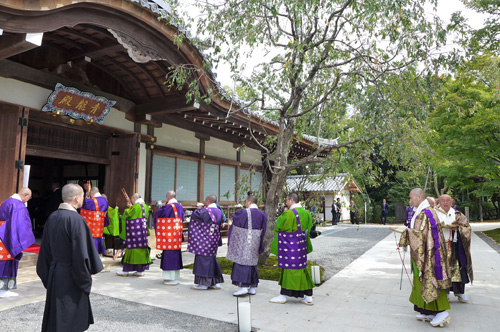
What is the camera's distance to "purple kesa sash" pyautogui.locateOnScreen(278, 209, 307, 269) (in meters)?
4.69

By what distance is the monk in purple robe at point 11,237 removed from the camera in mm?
4625

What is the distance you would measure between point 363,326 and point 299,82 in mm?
4385

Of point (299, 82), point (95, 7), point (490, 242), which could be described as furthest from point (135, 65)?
point (490, 242)

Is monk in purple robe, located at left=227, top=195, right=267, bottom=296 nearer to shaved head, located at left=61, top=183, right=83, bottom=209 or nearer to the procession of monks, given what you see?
the procession of monks

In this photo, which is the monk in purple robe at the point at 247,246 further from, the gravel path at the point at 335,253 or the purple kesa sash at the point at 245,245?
the gravel path at the point at 335,253

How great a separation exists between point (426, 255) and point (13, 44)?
19.6ft

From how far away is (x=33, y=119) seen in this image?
6500 millimetres

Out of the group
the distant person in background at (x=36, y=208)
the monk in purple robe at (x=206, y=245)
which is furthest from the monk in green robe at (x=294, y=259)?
the distant person in background at (x=36, y=208)

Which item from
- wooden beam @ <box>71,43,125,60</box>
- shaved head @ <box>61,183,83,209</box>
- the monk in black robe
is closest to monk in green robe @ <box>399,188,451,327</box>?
the monk in black robe

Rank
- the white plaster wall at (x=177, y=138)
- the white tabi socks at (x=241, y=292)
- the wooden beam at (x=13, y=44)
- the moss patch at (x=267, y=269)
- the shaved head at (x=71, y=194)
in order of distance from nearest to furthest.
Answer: the shaved head at (x=71, y=194) < the wooden beam at (x=13, y=44) < the white tabi socks at (x=241, y=292) < the moss patch at (x=267, y=269) < the white plaster wall at (x=177, y=138)

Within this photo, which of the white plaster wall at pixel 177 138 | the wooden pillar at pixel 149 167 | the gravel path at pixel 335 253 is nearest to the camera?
the gravel path at pixel 335 253

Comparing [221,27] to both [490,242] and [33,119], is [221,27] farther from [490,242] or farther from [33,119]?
[490,242]

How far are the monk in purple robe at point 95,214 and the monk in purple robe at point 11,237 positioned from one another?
1.88 meters

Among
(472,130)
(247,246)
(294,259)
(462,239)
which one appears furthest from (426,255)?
(472,130)
